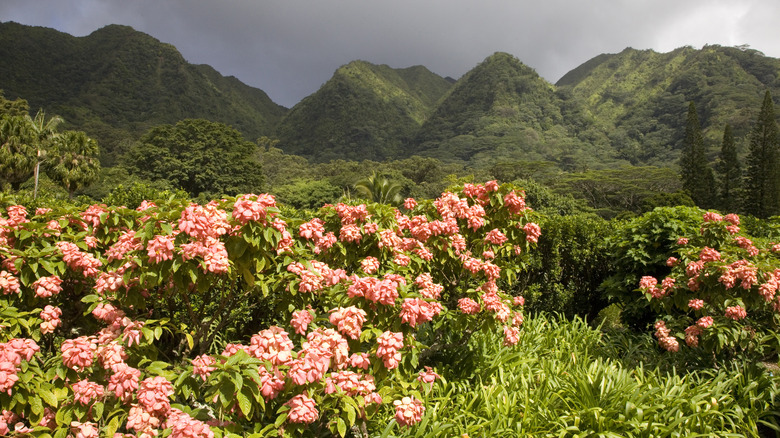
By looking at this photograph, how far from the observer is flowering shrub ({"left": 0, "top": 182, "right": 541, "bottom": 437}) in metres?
1.89

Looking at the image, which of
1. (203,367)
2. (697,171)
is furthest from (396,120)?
(203,367)

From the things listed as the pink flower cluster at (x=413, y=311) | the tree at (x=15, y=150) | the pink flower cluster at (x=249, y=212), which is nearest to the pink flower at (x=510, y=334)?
the pink flower cluster at (x=413, y=311)

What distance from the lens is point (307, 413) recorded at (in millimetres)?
1839

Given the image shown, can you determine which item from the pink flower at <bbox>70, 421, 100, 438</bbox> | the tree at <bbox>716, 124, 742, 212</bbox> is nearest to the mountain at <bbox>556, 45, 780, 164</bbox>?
the tree at <bbox>716, 124, 742, 212</bbox>

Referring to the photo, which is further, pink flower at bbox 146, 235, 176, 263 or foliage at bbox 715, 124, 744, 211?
foliage at bbox 715, 124, 744, 211

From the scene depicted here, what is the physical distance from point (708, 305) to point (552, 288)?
87.1 inches

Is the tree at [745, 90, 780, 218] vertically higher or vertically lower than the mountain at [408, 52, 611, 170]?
lower

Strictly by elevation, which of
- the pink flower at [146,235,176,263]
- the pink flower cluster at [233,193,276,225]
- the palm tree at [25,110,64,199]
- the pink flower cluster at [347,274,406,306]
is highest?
the palm tree at [25,110,64,199]

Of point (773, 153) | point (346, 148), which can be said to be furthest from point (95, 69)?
point (773, 153)

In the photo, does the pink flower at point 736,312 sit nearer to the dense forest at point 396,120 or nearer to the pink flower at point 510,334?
the pink flower at point 510,334

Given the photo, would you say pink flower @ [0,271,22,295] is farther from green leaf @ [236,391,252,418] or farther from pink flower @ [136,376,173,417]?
green leaf @ [236,391,252,418]

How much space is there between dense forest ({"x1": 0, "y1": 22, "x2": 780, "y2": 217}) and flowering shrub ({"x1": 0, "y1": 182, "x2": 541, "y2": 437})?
32473 mm

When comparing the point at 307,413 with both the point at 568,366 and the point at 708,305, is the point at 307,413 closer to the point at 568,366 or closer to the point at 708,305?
the point at 568,366

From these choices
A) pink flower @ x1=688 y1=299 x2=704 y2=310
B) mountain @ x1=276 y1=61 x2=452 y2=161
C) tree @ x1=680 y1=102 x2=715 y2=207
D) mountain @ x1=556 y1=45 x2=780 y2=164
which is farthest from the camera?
mountain @ x1=276 y1=61 x2=452 y2=161
